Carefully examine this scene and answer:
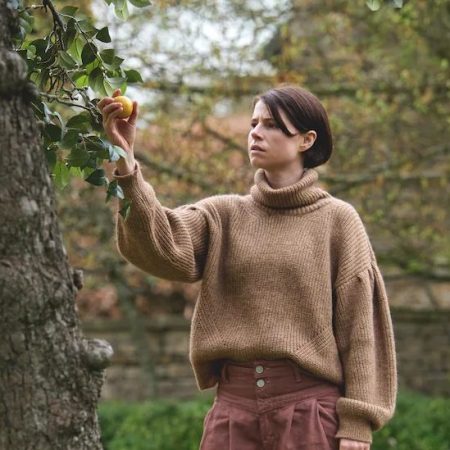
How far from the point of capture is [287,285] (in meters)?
3.10

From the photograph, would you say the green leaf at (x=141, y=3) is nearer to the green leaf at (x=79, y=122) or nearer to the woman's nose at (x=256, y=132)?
the green leaf at (x=79, y=122)

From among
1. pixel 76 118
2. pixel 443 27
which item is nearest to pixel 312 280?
pixel 76 118

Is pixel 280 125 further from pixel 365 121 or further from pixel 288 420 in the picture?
pixel 365 121

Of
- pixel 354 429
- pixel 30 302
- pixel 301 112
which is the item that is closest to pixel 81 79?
pixel 30 302

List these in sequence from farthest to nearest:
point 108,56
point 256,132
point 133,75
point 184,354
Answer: point 184,354, point 256,132, point 133,75, point 108,56

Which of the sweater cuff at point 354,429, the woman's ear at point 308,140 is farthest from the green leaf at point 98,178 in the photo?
the sweater cuff at point 354,429

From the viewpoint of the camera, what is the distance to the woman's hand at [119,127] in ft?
8.71

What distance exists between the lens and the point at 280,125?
319 centimetres

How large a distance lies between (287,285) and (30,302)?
3.63 ft

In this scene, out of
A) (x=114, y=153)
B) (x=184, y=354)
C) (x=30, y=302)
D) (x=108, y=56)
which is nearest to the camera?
(x=30, y=302)

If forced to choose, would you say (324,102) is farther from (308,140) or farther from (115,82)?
(115,82)

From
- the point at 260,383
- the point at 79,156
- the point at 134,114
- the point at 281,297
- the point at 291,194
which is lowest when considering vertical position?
the point at 260,383

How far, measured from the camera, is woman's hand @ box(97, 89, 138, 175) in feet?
8.71

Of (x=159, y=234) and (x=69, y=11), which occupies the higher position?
(x=69, y=11)
